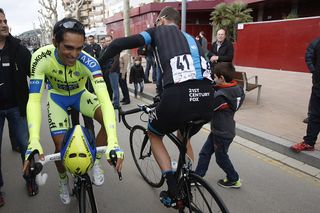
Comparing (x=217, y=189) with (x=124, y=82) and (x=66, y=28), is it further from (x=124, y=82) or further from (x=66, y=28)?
(x=124, y=82)

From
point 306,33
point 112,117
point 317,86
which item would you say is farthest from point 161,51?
point 306,33

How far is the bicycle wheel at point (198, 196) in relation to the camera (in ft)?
7.50

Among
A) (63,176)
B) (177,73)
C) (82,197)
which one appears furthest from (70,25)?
(63,176)

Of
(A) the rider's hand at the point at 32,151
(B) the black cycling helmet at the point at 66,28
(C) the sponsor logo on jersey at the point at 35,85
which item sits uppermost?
(B) the black cycling helmet at the point at 66,28

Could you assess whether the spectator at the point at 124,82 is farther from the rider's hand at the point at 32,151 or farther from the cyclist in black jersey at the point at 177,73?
the rider's hand at the point at 32,151

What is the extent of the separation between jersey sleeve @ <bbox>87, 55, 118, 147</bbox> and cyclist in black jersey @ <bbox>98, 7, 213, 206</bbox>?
0.16 meters

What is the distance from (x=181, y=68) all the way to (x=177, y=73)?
0.05 m

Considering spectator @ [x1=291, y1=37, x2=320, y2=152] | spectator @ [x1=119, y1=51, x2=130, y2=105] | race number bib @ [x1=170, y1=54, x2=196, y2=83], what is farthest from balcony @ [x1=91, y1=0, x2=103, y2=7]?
race number bib @ [x1=170, y1=54, x2=196, y2=83]

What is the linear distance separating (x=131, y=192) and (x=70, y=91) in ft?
5.17

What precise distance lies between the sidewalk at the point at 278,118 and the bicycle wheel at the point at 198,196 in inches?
104

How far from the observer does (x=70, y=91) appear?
2.97 m

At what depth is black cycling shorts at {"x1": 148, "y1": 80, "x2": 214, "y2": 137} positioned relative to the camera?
2.37 meters

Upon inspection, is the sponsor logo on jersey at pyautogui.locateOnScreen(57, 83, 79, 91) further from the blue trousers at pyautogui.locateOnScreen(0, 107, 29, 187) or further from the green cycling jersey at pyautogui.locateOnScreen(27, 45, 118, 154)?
the blue trousers at pyautogui.locateOnScreen(0, 107, 29, 187)

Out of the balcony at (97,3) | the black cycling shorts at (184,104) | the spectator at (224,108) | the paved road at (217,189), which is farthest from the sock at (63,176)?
the balcony at (97,3)
